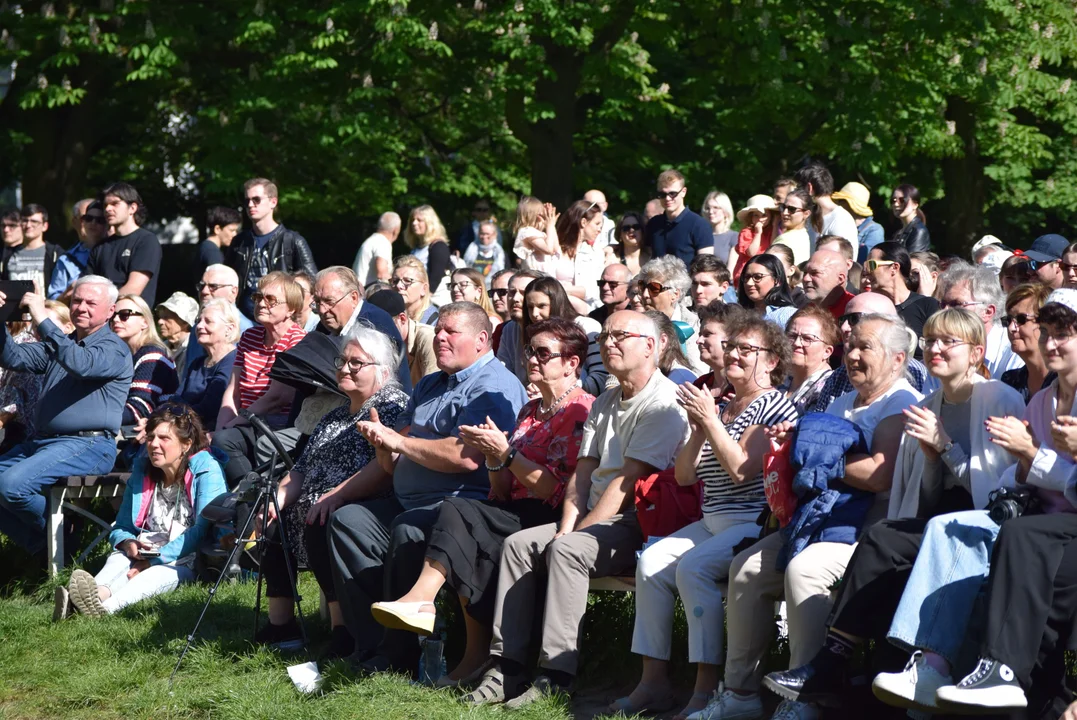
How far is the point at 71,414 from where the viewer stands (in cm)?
876

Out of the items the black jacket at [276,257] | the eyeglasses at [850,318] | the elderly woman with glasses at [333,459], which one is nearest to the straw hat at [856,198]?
the black jacket at [276,257]

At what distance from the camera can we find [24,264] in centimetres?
1212

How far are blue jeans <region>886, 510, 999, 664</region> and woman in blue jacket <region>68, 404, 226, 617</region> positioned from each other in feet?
14.8

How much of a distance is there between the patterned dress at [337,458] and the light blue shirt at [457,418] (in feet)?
0.82

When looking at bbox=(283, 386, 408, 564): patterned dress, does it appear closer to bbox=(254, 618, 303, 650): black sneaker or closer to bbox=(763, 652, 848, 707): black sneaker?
bbox=(254, 618, 303, 650): black sneaker

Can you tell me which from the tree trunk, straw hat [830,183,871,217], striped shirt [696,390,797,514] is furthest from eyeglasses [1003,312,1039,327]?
the tree trunk

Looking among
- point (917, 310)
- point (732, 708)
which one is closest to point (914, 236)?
point (917, 310)

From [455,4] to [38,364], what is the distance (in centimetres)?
896

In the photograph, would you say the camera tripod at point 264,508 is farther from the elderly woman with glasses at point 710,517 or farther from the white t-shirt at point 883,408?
the white t-shirt at point 883,408

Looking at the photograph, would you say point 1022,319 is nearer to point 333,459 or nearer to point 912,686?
point 912,686

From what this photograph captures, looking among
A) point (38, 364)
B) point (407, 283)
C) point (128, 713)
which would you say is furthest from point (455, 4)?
point (128, 713)

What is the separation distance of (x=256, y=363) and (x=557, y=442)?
9.22ft

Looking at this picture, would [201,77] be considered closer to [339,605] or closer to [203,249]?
[203,249]

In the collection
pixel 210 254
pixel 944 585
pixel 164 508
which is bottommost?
pixel 164 508
